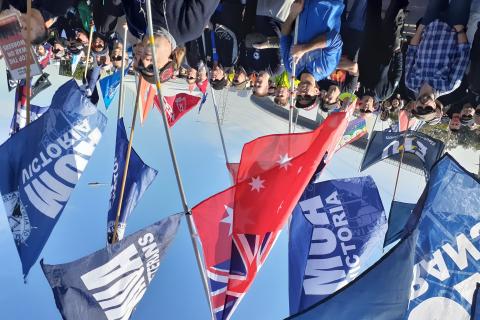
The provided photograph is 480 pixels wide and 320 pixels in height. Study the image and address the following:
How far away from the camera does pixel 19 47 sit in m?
6.80

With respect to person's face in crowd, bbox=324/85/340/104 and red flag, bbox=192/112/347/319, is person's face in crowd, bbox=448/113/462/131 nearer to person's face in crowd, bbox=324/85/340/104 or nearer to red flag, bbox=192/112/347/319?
person's face in crowd, bbox=324/85/340/104

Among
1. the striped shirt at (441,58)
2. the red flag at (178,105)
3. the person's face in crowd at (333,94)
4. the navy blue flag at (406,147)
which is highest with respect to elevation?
the striped shirt at (441,58)

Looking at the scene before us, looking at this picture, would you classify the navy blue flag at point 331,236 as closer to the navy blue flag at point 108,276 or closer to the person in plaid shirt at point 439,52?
the person in plaid shirt at point 439,52

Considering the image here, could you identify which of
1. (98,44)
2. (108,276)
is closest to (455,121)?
(108,276)

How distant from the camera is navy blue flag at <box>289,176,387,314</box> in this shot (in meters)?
5.42

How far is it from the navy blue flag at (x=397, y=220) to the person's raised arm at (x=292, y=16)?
8.80 ft

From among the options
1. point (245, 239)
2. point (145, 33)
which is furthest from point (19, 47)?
point (245, 239)

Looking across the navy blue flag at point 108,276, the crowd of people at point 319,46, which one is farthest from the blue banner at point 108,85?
the navy blue flag at point 108,276

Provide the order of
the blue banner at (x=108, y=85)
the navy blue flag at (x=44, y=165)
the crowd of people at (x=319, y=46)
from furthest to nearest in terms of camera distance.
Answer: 1. the blue banner at (x=108, y=85)
2. the navy blue flag at (x=44, y=165)
3. the crowd of people at (x=319, y=46)

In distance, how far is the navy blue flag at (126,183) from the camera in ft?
19.1

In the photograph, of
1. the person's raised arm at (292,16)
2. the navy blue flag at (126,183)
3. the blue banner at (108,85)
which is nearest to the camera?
the person's raised arm at (292,16)

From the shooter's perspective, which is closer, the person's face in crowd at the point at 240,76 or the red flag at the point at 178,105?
the person's face in crowd at the point at 240,76

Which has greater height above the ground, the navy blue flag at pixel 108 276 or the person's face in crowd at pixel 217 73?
the person's face in crowd at pixel 217 73

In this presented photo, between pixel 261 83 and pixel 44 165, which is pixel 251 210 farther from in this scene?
pixel 261 83
